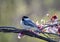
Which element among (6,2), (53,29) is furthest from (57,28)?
(6,2)

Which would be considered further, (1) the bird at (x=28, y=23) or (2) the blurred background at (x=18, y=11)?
→ (2) the blurred background at (x=18, y=11)

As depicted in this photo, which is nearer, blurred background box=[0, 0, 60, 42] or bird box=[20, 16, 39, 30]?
bird box=[20, 16, 39, 30]

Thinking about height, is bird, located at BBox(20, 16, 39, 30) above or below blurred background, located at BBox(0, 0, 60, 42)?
below

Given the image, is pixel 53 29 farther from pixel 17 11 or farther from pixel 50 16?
pixel 17 11

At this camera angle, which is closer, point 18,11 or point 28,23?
point 28,23

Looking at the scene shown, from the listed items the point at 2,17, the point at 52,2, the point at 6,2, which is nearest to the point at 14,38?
the point at 2,17

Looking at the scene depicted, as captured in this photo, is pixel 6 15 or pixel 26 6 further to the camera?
pixel 26 6

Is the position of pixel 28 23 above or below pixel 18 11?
below

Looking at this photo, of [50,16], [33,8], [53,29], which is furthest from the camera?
[33,8]

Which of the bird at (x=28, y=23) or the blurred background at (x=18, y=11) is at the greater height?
the blurred background at (x=18, y=11)

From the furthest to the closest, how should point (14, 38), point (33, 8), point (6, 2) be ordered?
point (33, 8) < point (6, 2) < point (14, 38)

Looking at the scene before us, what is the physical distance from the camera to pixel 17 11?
19.1 feet

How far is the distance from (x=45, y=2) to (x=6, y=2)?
4.63 feet

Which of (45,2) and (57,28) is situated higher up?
(45,2)
